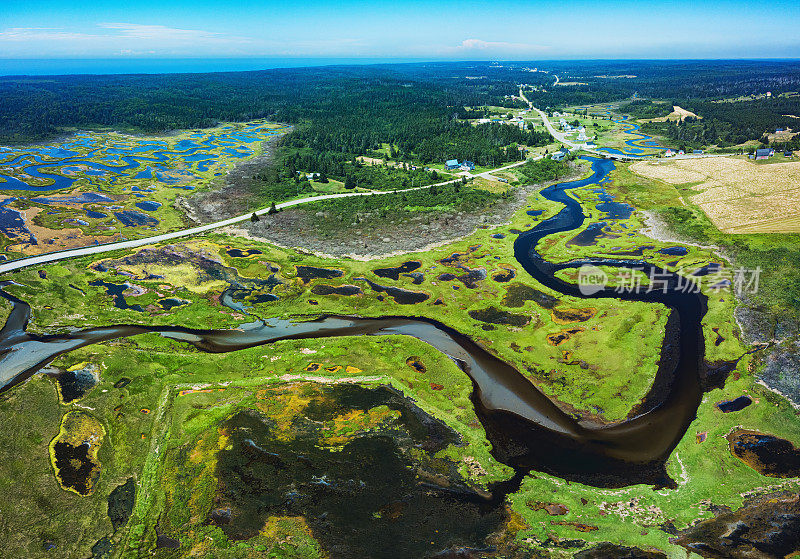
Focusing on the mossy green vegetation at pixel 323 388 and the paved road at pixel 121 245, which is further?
the paved road at pixel 121 245

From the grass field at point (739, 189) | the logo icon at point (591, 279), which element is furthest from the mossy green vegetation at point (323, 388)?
the grass field at point (739, 189)

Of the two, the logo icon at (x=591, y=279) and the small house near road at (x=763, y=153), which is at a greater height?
the small house near road at (x=763, y=153)

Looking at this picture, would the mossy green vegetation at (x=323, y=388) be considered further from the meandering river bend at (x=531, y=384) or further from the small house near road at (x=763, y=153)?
the small house near road at (x=763, y=153)

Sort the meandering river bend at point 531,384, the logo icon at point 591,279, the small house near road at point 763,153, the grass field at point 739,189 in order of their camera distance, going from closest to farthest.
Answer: the meandering river bend at point 531,384
the logo icon at point 591,279
the grass field at point 739,189
the small house near road at point 763,153

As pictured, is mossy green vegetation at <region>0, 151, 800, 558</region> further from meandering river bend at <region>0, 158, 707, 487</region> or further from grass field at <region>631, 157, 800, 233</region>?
grass field at <region>631, 157, 800, 233</region>

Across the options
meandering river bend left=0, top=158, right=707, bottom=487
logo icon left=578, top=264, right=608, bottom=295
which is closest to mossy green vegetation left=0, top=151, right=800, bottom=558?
meandering river bend left=0, top=158, right=707, bottom=487

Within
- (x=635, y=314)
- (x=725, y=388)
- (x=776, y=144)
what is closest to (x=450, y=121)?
(x=776, y=144)

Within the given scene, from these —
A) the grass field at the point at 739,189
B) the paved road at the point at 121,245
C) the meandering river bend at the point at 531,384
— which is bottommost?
the meandering river bend at the point at 531,384

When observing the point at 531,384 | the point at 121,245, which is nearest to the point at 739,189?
the point at 531,384
